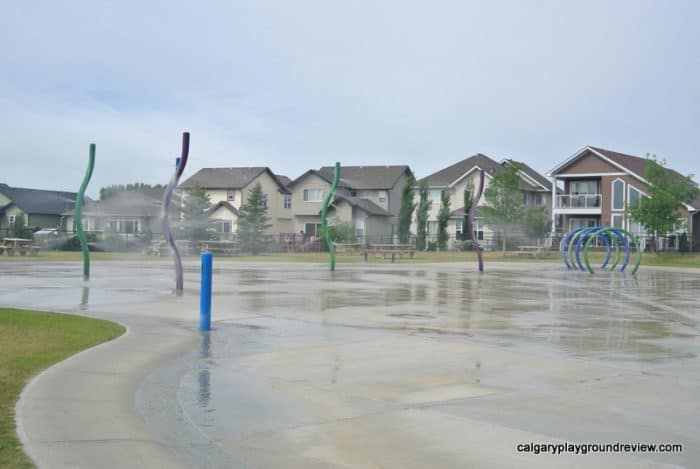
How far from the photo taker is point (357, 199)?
77.6m

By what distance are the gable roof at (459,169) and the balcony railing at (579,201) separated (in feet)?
36.7

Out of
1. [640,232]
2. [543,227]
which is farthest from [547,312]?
[640,232]

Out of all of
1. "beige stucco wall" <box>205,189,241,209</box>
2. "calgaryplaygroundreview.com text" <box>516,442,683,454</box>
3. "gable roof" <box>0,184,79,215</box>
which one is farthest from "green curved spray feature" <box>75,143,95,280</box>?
"gable roof" <box>0,184,79,215</box>

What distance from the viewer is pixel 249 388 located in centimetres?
805

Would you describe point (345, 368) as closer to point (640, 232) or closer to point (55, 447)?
point (55, 447)

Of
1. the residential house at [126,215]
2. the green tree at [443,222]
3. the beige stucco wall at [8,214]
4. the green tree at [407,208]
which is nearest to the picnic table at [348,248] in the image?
the green tree at [443,222]

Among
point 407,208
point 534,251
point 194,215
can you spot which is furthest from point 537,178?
point 194,215

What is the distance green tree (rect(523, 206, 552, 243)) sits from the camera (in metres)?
59.1

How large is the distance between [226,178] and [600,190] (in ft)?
114

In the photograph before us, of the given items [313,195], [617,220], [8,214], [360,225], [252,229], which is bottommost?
[252,229]

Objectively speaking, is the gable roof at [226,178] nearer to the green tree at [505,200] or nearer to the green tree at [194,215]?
the green tree at [194,215]

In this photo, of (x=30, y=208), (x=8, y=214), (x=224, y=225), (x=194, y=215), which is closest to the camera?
(x=194, y=215)

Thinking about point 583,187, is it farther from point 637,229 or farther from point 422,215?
point 422,215

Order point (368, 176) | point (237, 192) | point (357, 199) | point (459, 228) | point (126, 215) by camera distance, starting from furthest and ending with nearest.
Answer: point (368, 176) < point (357, 199) < point (237, 192) < point (459, 228) < point (126, 215)
